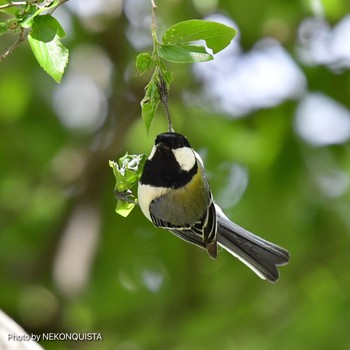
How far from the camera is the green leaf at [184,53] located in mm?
1654

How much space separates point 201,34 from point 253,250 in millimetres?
992

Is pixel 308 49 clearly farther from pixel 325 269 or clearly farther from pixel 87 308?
pixel 87 308

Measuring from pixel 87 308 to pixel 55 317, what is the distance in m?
0.26

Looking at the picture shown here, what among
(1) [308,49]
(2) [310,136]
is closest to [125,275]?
(2) [310,136]

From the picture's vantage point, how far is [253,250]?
251cm

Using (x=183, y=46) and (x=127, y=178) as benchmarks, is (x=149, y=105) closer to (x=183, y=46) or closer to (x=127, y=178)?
(x=183, y=46)

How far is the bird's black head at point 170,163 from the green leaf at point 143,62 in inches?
12.8

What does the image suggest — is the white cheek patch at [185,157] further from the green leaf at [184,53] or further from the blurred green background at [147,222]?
the blurred green background at [147,222]

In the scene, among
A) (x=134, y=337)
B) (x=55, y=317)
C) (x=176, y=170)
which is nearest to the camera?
(x=176, y=170)

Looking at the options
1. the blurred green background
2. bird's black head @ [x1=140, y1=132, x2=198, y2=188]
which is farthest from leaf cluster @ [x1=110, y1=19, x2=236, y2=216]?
the blurred green background

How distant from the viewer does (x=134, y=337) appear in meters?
4.84

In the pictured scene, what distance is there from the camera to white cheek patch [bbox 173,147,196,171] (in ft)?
7.15

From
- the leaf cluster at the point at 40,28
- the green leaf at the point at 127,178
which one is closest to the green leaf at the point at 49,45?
the leaf cluster at the point at 40,28

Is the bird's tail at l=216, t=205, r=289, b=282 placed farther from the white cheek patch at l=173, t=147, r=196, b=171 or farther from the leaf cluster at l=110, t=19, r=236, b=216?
the leaf cluster at l=110, t=19, r=236, b=216
